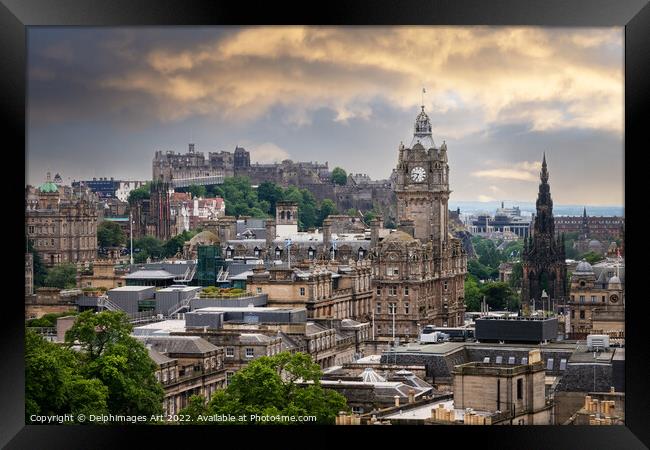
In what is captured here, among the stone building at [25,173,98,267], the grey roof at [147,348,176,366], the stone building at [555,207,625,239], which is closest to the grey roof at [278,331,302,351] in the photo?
the grey roof at [147,348,176,366]

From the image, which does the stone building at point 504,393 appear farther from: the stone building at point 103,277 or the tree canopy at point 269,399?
the stone building at point 103,277

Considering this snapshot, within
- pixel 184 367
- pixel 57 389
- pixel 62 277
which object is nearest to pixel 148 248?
pixel 62 277

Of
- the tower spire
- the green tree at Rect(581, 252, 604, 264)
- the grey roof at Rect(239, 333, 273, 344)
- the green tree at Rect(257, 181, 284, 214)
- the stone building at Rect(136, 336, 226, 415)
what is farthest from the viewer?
the green tree at Rect(257, 181, 284, 214)

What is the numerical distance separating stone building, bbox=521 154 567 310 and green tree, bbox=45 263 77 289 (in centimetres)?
1093

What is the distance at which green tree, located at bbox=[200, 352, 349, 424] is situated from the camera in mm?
23125

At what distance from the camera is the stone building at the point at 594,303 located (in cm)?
3578

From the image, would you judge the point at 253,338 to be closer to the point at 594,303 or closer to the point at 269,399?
the point at 269,399

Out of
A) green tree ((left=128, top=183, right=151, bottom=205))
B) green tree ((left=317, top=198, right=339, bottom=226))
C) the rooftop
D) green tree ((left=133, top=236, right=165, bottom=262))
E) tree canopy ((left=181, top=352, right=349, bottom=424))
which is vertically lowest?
tree canopy ((left=181, top=352, right=349, bottom=424))

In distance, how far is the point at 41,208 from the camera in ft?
147

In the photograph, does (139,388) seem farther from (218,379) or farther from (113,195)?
(113,195)

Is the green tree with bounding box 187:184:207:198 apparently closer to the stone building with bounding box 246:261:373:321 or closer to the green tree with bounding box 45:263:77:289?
the stone building with bounding box 246:261:373:321
